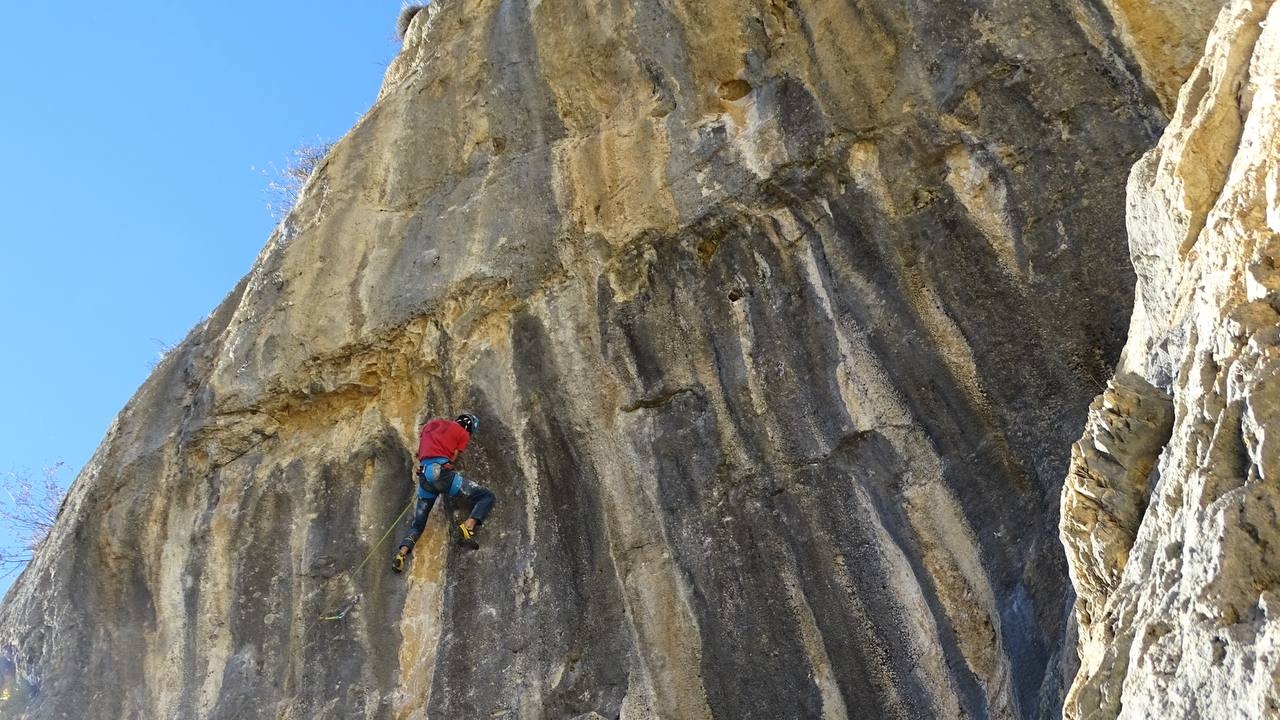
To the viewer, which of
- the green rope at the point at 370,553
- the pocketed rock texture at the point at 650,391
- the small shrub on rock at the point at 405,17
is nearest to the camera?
the pocketed rock texture at the point at 650,391

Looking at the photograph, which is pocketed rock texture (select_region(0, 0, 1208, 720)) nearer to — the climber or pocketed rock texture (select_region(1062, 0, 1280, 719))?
the climber

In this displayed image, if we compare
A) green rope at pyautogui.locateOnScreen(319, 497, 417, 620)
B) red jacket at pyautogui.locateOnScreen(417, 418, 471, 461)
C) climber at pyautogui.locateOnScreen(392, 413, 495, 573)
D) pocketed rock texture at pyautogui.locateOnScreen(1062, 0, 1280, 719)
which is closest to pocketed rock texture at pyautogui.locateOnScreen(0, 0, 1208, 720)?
green rope at pyautogui.locateOnScreen(319, 497, 417, 620)

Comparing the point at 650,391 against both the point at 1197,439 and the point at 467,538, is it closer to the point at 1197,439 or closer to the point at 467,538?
the point at 467,538

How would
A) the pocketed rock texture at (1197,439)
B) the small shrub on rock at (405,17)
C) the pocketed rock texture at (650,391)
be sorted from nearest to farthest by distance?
the pocketed rock texture at (1197,439) < the pocketed rock texture at (650,391) < the small shrub on rock at (405,17)

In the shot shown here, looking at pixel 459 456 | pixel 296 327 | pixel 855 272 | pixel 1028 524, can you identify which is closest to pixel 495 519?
pixel 459 456

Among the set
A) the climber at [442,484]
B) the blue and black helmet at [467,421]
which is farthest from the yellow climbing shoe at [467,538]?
the blue and black helmet at [467,421]

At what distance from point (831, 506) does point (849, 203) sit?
7.62 ft

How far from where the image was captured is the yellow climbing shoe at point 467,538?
9.52m

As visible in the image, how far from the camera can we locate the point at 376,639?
9352 mm

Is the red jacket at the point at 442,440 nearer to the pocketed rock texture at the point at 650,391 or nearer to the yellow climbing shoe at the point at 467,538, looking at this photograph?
the pocketed rock texture at the point at 650,391

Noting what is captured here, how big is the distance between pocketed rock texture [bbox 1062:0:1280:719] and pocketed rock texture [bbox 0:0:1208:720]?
148cm

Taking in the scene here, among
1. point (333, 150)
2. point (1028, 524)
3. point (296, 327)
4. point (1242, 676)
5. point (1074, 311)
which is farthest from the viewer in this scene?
point (333, 150)

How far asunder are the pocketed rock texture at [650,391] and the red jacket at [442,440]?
1.02 feet

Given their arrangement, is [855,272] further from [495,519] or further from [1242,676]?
[1242,676]
